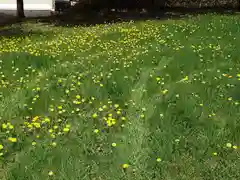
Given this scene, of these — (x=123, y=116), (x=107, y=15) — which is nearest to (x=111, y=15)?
(x=107, y=15)

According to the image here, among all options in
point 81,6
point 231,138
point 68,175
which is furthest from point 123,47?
point 81,6

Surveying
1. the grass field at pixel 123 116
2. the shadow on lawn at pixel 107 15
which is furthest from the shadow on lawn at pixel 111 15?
the grass field at pixel 123 116

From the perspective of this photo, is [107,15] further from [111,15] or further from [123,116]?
[123,116]

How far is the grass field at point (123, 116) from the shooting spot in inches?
204

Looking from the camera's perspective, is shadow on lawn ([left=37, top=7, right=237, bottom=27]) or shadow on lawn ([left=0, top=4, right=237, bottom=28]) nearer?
shadow on lawn ([left=37, top=7, right=237, bottom=27])

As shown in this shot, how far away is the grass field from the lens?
519cm

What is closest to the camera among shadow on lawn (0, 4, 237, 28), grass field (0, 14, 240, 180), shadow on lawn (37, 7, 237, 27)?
grass field (0, 14, 240, 180)

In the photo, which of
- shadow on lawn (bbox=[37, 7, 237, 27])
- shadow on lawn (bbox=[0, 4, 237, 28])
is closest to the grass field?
shadow on lawn (bbox=[37, 7, 237, 27])

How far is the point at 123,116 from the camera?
684 cm

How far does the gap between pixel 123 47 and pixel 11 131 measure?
775 cm

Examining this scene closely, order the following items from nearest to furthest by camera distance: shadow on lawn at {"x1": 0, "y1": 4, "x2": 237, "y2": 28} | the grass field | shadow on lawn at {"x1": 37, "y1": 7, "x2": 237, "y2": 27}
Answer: the grass field → shadow on lawn at {"x1": 37, "y1": 7, "x2": 237, "y2": 27} → shadow on lawn at {"x1": 0, "y1": 4, "x2": 237, "y2": 28}

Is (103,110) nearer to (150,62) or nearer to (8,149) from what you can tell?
(8,149)

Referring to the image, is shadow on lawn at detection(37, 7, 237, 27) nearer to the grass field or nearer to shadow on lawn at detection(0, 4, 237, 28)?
shadow on lawn at detection(0, 4, 237, 28)

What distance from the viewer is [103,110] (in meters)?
7.07
